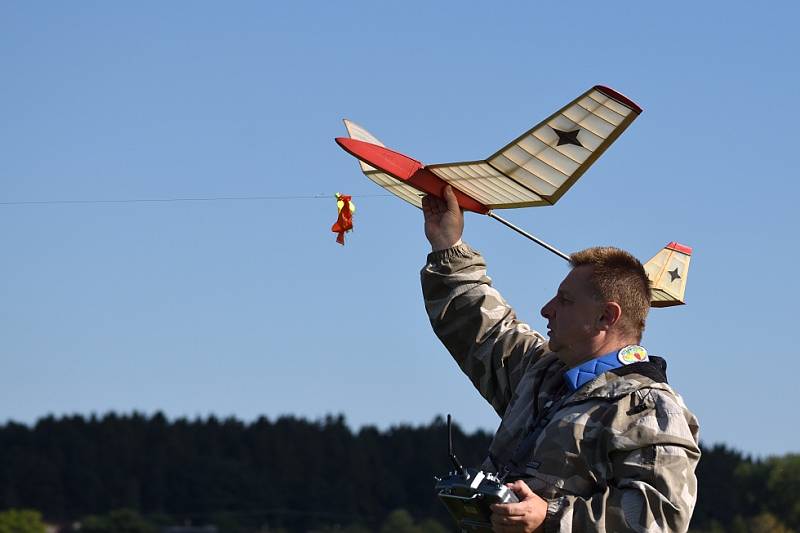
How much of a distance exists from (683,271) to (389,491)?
159619 millimetres

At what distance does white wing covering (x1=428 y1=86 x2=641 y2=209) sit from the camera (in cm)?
737

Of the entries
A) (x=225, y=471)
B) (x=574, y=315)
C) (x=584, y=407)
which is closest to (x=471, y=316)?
(x=574, y=315)

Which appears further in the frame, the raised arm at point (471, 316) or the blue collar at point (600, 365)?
the raised arm at point (471, 316)

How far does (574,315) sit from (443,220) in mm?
1540

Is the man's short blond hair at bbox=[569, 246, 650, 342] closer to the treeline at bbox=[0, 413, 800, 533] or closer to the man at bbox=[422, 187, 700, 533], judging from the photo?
the man at bbox=[422, 187, 700, 533]

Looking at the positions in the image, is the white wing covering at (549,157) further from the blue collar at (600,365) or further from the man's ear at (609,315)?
the blue collar at (600,365)

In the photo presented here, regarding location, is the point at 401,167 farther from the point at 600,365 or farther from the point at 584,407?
the point at 584,407

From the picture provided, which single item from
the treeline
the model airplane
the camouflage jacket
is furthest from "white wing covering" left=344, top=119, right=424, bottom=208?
the treeline

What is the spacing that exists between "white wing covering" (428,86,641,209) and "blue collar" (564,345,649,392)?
53.7 inches

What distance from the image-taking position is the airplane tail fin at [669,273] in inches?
332

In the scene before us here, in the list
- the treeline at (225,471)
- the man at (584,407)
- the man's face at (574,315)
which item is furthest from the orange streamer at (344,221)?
the treeline at (225,471)

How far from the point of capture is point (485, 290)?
7.86m

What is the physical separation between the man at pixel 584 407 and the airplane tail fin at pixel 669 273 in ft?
3.53

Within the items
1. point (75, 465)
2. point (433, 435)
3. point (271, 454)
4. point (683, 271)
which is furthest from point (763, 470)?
point (683, 271)
